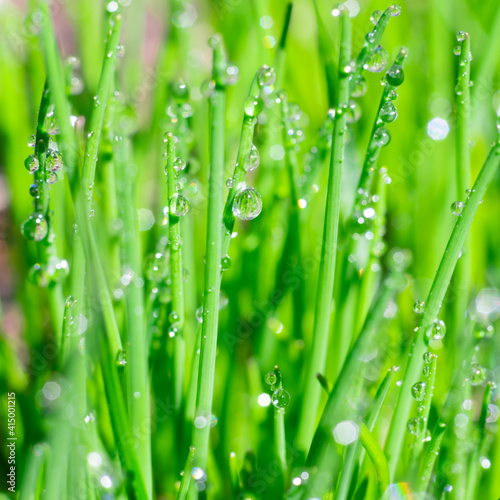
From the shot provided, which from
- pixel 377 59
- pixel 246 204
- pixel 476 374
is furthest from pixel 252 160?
pixel 476 374

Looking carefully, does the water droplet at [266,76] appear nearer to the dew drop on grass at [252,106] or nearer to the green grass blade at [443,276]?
the dew drop on grass at [252,106]

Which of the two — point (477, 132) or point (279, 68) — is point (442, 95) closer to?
point (477, 132)

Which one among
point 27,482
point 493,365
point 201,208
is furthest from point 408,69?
point 27,482

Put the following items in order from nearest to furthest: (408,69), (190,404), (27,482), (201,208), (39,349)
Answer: (27,482) < (190,404) < (39,349) < (201,208) < (408,69)

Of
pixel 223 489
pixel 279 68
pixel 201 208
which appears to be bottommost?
pixel 223 489

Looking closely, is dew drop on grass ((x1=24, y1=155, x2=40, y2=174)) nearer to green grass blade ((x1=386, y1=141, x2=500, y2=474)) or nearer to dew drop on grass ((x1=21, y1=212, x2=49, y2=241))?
dew drop on grass ((x1=21, y1=212, x2=49, y2=241))

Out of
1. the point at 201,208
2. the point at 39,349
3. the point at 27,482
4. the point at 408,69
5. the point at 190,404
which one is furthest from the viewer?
the point at 408,69

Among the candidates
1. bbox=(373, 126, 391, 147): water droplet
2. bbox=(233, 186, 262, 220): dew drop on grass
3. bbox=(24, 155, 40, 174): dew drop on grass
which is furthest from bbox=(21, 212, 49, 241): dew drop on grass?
bbox=(373, 126, 391, 147): water droplet
